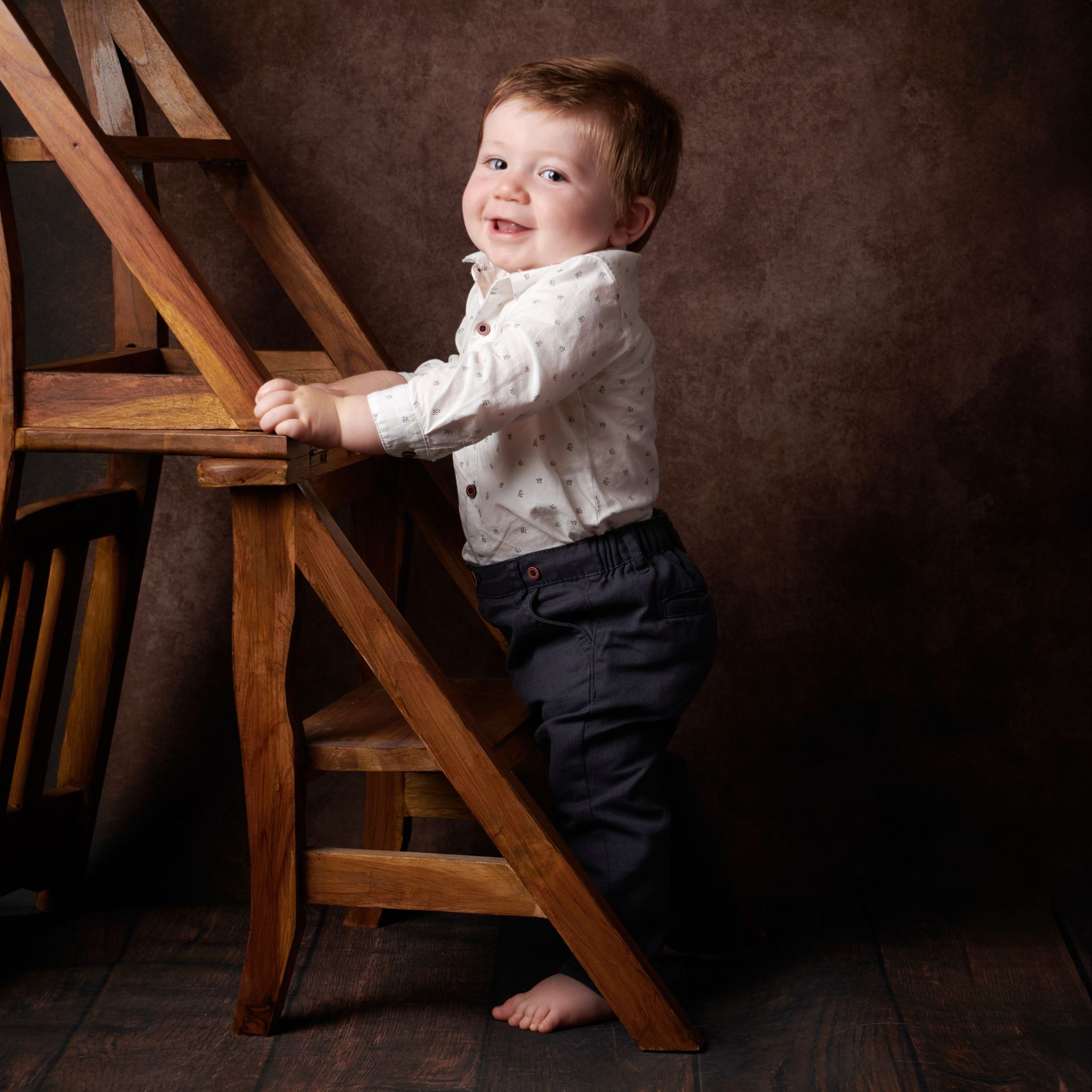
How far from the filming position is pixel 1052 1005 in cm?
131

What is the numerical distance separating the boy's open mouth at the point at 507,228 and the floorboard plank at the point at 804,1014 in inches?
34.8

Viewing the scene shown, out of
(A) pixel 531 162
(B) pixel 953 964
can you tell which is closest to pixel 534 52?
(A) pixel 531 162

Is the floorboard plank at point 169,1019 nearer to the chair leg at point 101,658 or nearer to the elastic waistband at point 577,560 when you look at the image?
the chair leg at point 101,658

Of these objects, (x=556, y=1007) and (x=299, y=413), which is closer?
(x=299, y=413)

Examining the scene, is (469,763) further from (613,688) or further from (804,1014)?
(804,1014)

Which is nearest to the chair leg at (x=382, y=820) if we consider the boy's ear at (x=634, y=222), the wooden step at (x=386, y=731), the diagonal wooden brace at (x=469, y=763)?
the wooden step at (x=386, y=731)

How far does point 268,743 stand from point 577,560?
0.38m

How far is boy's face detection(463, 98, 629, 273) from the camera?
3.97 feet

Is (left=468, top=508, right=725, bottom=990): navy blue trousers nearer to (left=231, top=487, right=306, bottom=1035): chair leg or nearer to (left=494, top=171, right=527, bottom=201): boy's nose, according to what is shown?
(left=231, top=487, right=306, bottom=1035): chair leg

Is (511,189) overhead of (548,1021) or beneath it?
overhead

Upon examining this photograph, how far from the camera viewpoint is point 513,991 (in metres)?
1.35

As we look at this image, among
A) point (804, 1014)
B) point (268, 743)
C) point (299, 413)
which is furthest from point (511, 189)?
point (804, 1014)

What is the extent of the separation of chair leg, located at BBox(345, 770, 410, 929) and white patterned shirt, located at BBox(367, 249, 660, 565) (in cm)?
35

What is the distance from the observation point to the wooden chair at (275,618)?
3.51ft
